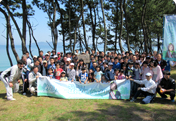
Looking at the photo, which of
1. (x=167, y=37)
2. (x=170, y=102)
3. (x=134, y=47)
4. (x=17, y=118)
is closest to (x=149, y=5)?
(x=134, y=47)

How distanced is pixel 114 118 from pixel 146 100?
5.94ft

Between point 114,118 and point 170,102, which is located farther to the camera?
point 170,102

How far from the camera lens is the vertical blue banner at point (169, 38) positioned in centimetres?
624

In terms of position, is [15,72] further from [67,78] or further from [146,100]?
[146,100]

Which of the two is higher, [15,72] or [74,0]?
[74,0]

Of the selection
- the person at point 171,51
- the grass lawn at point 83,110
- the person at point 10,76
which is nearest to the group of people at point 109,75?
the person at point 10,76

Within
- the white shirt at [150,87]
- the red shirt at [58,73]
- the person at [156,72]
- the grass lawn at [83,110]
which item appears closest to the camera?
the grass lawn at [83,110]

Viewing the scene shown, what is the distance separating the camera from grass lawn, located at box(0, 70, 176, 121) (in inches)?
183

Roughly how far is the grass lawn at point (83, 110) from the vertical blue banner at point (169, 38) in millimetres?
1868

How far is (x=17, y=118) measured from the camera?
4715 millimetres

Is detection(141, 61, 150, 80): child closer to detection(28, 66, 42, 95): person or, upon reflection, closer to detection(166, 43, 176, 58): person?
detection(166, 43, 176, 58): person

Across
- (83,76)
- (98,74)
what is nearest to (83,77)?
(83,76)

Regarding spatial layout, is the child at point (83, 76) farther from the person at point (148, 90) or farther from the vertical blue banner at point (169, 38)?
the vertical blue banner at point (169, 38)

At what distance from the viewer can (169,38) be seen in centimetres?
634
